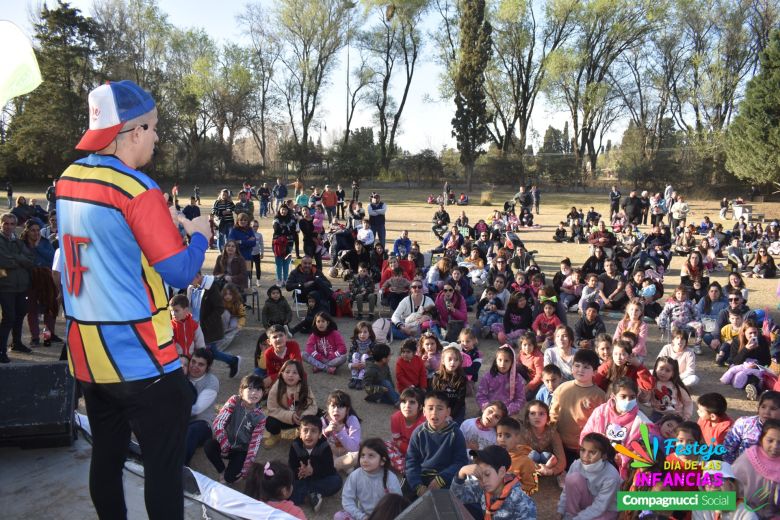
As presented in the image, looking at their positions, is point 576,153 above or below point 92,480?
above

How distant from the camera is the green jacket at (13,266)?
20.4 feet

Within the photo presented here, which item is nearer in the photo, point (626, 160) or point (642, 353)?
point (642, 353)

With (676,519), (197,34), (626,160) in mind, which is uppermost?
(197,34)

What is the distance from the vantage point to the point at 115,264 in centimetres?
182

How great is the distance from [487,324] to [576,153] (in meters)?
32.2

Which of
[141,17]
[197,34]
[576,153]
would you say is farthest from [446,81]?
[141,17]

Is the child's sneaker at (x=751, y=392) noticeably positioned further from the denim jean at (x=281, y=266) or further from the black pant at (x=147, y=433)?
the denim jean at (x=281, y=266)

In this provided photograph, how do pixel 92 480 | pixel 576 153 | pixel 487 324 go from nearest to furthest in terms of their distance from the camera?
1. pixel 92 480
2. pixel 487 324
3. pixel 576 153

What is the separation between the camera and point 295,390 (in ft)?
16.8

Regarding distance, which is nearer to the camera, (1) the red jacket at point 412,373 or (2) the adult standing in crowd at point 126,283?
(2) the adult standing in crowd at point 126,283

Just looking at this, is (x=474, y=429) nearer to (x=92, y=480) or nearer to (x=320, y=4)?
(x=92, y=480)

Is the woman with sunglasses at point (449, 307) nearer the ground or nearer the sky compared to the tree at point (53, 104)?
nearer the ground

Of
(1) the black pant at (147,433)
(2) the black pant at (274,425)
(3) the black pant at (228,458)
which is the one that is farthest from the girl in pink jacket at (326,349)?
(1) the black pant at (147,433)

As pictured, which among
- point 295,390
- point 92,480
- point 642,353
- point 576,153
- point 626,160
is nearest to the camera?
point 92,480
